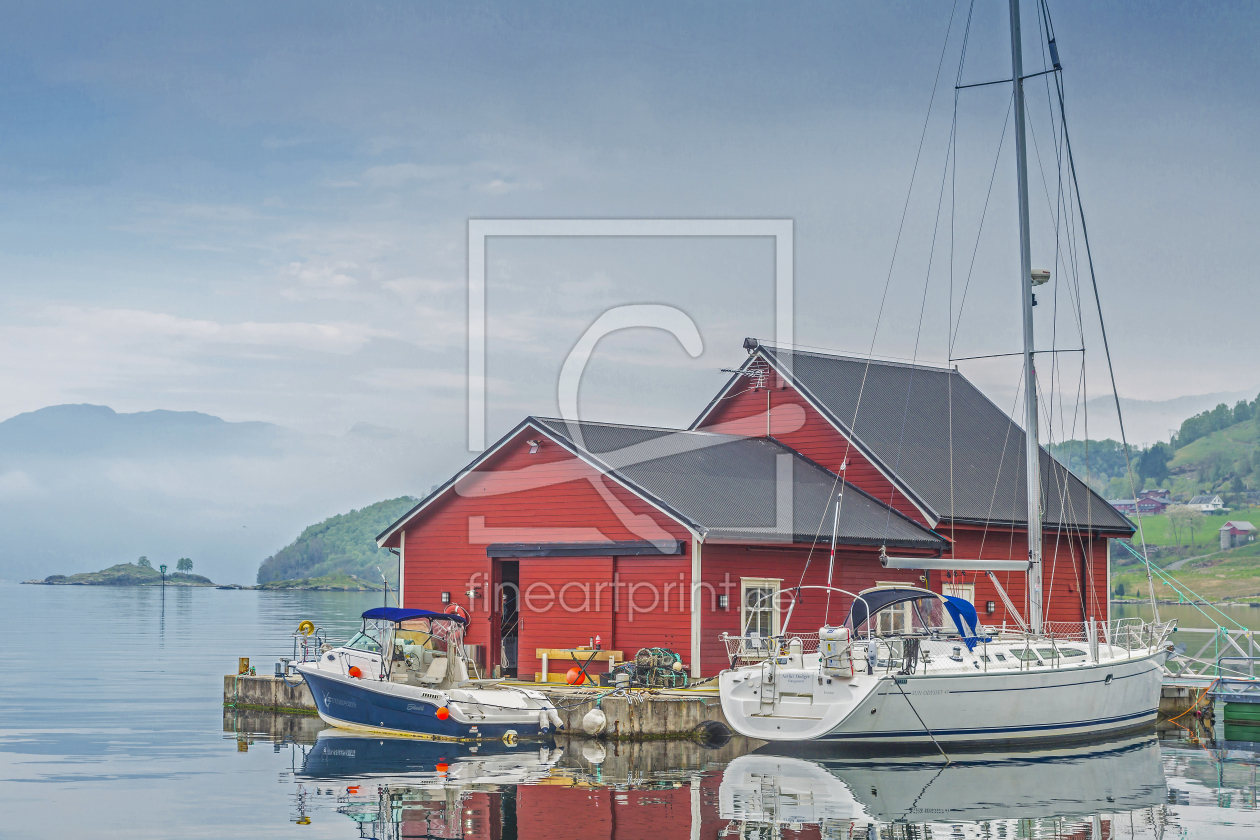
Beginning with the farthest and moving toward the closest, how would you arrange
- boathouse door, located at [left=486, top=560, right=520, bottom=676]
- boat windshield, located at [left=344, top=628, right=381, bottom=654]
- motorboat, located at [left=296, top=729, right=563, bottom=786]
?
1. boathouse door, located at [left=486, top=560, right=520, bottom=676]
2. boat windshield, located at [left=344, top=628, right=381, bottom=654]
3. motorboat, located at [left=296, top=729, right=563, bottom=786]

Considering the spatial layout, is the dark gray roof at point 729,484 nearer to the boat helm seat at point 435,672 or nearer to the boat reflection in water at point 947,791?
the boat helm seat at point 435,672

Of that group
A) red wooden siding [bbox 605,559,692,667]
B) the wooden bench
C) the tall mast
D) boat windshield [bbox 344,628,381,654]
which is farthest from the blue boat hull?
the tall mast

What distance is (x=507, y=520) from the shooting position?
109ft

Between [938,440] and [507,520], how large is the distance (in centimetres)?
1365

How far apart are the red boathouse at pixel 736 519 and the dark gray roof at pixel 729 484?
2.8 inches

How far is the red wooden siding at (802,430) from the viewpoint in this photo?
36.8 meters

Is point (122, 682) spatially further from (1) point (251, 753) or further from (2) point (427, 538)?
(1) point (251, 753)

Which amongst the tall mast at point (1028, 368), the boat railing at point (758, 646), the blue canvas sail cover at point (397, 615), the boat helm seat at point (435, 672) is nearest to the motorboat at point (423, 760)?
the boat helm seat at point (435, 672)

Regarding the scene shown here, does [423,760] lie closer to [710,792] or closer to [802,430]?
[710,792]

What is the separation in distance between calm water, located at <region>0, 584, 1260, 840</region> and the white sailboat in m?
0.66

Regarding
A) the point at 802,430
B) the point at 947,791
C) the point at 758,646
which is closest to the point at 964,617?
the point at 758,646

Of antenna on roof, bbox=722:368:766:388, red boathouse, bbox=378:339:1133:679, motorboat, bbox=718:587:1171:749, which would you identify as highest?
antenna on roof, bbox=722:368:766:388

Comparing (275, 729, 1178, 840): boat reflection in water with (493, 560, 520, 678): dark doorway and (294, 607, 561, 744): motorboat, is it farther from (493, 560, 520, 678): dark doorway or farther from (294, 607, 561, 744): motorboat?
(493, 560, 520, 678): dark doorway

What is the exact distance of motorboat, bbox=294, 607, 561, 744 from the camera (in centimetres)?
2662
